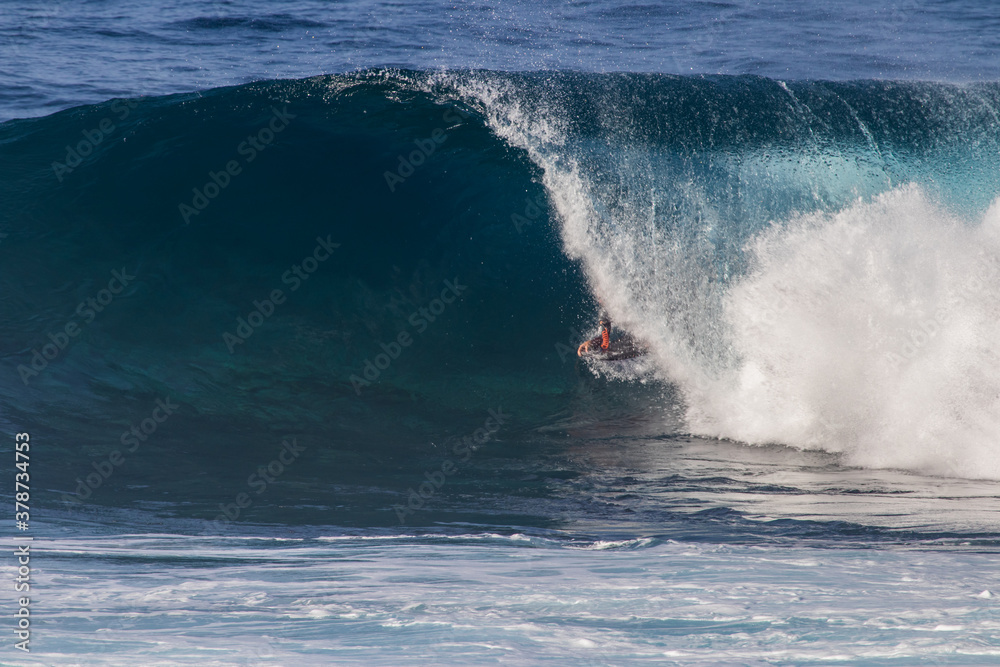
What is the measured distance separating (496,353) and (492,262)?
50.9 inches

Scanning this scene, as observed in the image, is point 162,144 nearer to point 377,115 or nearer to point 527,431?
point 377,115

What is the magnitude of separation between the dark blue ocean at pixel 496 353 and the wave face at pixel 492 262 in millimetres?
40

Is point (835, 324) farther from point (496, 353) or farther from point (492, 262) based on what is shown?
point (492, 262)

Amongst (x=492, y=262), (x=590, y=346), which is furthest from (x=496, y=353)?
(x=492, y=262)

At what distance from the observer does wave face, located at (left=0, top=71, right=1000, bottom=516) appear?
652cm

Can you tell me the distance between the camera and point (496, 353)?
8117mm

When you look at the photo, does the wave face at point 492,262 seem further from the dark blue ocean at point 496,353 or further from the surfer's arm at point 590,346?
the surfer's arm at point 590,346

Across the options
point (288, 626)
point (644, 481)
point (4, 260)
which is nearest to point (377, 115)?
point (4, 260)

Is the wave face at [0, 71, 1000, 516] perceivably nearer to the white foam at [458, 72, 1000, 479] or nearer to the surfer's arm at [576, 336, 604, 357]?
the white foam at [458, 72, 1000, 479]

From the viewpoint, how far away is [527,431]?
6.84 meters

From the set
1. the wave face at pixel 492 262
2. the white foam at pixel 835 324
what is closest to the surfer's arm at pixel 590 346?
the wave face at pixel 492 262

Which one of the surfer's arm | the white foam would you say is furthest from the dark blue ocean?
the surfer's arm

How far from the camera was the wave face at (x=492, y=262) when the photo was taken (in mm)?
6516

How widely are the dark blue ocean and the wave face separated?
0.04 m
